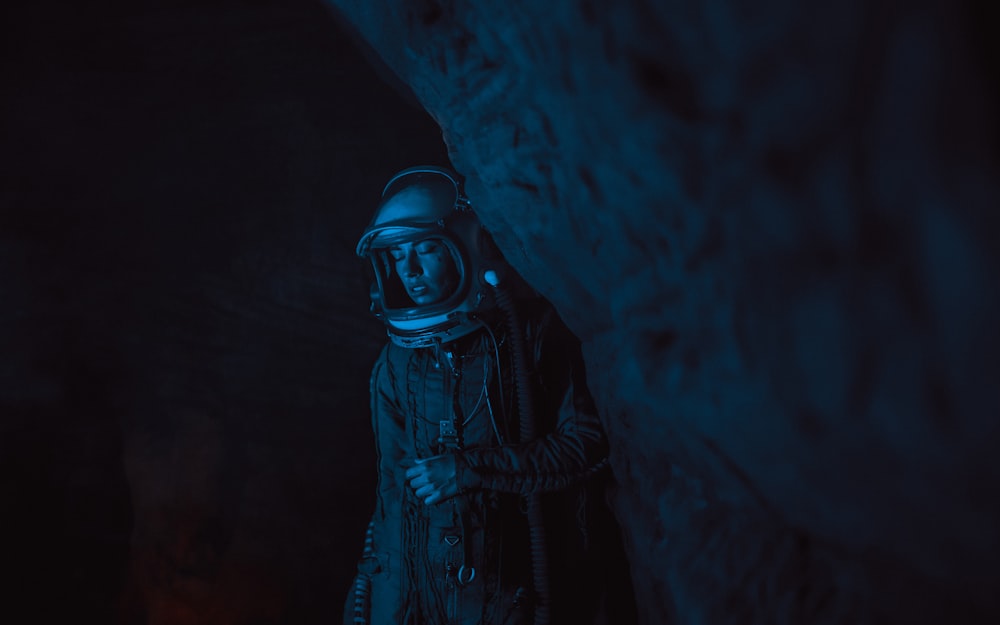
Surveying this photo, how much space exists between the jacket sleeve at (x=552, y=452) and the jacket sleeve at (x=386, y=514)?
1.76 feet

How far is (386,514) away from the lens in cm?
265

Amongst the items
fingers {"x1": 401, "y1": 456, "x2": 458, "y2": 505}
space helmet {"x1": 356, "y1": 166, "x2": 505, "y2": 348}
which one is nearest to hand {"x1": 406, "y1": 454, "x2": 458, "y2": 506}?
fingers {"x1": 401, "y1": 456, "x2": 458, "y2": 505}

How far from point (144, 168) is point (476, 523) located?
126 inches

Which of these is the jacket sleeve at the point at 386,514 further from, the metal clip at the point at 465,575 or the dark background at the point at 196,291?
the dark background at the point at 196,291

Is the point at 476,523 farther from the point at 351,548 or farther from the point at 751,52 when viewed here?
the point at 751,52

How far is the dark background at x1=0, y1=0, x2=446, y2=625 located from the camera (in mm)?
3441

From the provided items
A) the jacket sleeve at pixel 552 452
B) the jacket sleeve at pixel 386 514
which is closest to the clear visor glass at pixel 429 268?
the jacket sleeve at pixel 386 514

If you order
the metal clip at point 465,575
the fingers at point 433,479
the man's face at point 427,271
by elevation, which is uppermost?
the man's face at point 427,271

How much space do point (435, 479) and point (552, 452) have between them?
0.50 meters

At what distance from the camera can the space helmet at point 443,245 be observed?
2582mm

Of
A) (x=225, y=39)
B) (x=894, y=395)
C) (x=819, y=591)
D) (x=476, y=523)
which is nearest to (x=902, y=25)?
(x=894, y=395)

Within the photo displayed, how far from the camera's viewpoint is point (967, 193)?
71cm

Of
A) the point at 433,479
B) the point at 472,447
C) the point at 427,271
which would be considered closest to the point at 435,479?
the point at 433,479

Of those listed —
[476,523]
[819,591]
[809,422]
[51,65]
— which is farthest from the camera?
[51,65]
